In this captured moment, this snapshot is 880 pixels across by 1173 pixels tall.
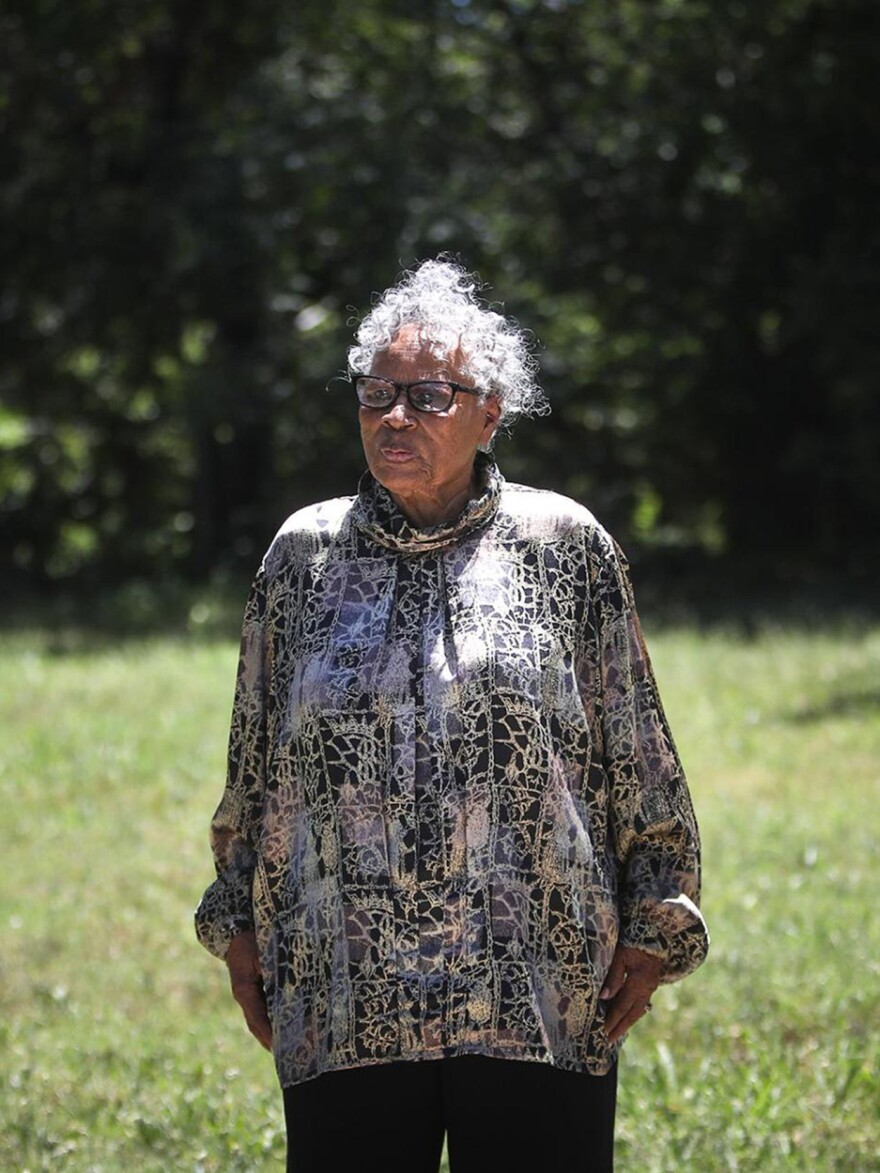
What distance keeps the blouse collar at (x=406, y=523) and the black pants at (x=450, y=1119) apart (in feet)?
2.77

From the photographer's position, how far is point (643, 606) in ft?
50.2

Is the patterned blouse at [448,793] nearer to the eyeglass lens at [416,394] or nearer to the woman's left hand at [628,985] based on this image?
the woman's left hand at [628,985]

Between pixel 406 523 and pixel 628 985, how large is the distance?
2.86ft

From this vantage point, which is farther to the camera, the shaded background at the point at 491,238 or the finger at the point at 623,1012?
the shaded background at the point at 491,238

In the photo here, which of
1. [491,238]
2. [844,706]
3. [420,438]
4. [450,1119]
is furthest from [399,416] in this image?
[491,238]

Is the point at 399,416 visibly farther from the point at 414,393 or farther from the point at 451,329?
the point at 451,329

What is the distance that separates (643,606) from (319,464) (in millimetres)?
4657

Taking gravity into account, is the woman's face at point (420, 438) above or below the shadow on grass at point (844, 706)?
above

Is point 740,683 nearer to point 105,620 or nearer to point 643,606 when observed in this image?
point 643,606

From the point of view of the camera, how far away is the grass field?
5043 millimetres

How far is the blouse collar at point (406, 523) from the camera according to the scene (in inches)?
123

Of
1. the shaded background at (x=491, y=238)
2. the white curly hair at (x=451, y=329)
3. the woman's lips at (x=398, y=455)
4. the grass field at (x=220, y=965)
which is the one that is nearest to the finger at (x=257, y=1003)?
the woman's lips at (x=398, y=455)

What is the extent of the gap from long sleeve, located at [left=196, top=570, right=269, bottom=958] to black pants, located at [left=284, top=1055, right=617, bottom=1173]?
14.2 inches

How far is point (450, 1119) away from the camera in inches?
116
